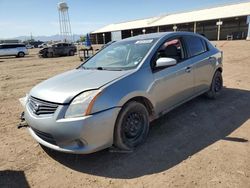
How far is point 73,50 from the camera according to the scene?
28484 millimetres

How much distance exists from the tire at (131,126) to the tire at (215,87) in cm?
269

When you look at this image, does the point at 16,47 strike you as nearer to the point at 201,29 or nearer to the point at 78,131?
the point at 78,131

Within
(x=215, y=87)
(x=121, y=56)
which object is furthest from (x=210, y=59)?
(x=121, y=56)

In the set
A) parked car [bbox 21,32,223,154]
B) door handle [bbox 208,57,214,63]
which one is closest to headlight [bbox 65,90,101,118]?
parked car [bbox 21,32,223,154]

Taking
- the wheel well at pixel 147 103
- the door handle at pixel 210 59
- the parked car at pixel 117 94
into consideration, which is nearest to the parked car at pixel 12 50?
the parked car at pixel 117 94

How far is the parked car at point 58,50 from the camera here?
26953 millimetres

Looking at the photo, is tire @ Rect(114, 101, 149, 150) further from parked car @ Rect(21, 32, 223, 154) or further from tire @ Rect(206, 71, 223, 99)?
tire @ Rect(206, 71, 223, 99)

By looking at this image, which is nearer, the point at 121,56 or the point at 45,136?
the point at 45,136

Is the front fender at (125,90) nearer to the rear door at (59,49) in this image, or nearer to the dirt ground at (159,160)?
the dirt ground at (159,160)

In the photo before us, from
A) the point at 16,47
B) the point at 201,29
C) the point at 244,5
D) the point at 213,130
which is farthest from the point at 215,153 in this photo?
the point at 201,29

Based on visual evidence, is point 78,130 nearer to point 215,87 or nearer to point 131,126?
point 131,126

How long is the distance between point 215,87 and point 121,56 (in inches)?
115

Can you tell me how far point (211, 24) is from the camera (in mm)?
45750

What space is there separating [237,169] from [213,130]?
121 centimetres
